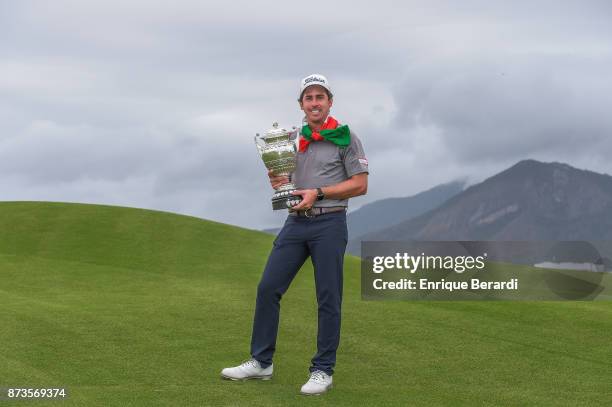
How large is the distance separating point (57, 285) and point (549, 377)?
13.2m

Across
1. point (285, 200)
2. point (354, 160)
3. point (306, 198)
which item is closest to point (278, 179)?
point (285, 200)

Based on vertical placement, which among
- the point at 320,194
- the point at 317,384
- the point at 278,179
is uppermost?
the point at 278,179

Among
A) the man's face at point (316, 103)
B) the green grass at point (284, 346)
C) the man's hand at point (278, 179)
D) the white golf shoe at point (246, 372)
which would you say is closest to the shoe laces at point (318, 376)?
the green grass at point (284, 346)

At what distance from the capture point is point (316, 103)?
24.3ft

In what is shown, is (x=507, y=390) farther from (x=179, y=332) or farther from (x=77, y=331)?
(x=77, y=331)

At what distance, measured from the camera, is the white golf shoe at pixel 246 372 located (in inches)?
307

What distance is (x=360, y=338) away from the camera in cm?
1084

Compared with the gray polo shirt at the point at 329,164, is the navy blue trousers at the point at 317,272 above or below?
below

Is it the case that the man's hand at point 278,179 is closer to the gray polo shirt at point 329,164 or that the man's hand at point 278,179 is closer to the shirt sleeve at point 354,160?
the gray polo shirt at point 329,164

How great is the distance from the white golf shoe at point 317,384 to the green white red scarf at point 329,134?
2.16 meters

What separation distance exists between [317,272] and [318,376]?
99 cm

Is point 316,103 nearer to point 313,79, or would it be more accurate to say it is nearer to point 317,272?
point 313,79

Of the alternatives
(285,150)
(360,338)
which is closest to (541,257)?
(360,338)

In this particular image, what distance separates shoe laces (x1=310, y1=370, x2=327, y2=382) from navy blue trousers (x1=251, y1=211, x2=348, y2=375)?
0.16 feet
